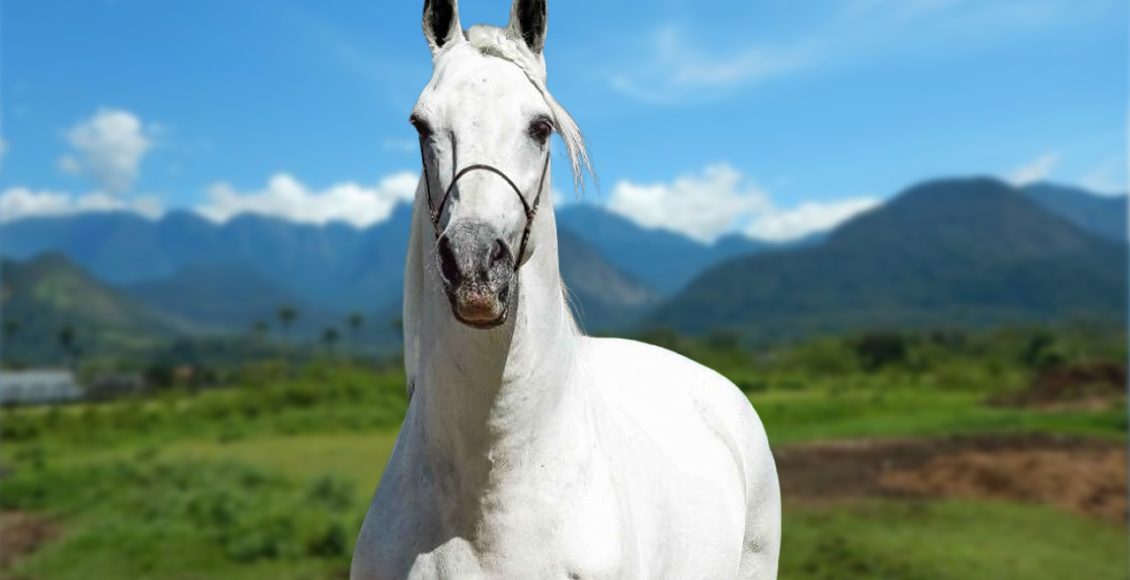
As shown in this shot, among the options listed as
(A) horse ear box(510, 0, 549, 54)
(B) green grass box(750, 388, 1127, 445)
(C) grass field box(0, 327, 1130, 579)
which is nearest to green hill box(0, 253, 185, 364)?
(C) grass field box(0, 327, 1130, 579)

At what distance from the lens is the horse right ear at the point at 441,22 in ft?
7.10

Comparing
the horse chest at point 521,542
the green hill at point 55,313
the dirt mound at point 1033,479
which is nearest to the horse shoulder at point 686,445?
the horse chest at point 521,542

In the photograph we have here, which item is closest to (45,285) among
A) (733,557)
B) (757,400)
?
(757,400)

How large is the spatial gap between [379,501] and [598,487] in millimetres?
557

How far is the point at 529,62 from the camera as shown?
2.10m

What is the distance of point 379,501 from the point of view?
7.37 feet

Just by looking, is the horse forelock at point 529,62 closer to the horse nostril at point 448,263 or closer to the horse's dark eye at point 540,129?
the horse's dark eye at point 540,129

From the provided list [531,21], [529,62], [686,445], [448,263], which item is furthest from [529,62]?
[686,445]

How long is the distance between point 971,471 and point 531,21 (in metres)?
13.8

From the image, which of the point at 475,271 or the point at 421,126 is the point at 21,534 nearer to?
the point at 421,126

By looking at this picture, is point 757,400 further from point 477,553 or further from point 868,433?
point 477,553

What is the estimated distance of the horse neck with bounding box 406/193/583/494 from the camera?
2033 millimetres

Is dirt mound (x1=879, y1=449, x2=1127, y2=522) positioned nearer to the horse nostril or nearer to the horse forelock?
the horse forelock

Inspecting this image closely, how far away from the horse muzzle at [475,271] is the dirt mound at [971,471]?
38.1 feet
